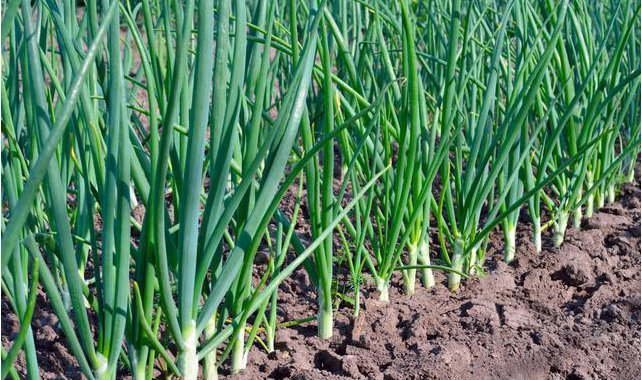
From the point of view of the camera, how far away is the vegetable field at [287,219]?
1006 millimetres

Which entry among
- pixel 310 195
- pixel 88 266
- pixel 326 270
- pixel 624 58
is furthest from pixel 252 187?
pixel 624 58

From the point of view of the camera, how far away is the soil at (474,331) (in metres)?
1.37

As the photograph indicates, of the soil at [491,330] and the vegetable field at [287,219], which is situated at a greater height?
the vegetable field at [287,219]

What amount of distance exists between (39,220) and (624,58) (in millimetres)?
1549

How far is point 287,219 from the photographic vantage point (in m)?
1.48

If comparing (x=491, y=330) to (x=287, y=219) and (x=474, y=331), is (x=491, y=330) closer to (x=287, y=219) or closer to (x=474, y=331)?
(x=474, y=331)

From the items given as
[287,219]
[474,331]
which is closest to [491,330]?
[474,331]

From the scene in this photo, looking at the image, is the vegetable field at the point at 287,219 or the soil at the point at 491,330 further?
the soil at the point at 491,330

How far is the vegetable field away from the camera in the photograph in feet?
3.30

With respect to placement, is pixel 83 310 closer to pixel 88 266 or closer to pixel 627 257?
pixel 88 266

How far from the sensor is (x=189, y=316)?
3.63 feet

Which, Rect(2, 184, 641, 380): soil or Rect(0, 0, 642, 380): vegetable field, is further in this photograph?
Rect(2, 184, 641, 380): soil

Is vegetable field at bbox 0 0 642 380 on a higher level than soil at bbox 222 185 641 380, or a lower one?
higher

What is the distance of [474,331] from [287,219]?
415 millimetres
